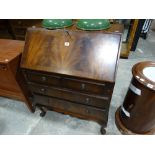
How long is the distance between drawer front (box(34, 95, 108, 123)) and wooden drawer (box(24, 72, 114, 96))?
0.23m

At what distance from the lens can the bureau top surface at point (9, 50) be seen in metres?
1.28

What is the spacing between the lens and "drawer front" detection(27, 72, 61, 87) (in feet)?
3.88

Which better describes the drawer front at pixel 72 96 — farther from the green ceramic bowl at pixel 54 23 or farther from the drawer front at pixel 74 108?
the green ceramic bowl at pixel 54 23

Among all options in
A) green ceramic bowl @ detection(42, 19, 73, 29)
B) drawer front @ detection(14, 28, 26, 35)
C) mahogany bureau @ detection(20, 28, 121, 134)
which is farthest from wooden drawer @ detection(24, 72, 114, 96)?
drawer front @ detection(14, 28, 26, 35)

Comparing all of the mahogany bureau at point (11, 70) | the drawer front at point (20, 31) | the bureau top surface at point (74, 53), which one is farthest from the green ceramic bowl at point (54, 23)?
the drawer front at point (20, 31)

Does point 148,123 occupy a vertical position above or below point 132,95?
below

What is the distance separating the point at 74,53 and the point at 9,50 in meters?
0.73

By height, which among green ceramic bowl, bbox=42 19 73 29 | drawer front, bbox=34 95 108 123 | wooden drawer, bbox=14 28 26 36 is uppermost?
green ceramic bowl, bbox=42 19 73 29

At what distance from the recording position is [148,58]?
2.62 meters

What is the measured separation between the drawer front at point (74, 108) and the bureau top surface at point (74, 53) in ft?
1.34

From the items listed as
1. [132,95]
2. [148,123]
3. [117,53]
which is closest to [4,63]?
[117,53]

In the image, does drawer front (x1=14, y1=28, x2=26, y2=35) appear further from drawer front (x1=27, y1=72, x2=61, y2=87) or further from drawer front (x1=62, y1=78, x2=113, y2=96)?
drawer front (x1=62, y1=78, x2=113, y2=96)
